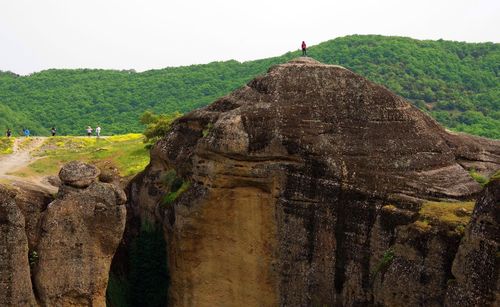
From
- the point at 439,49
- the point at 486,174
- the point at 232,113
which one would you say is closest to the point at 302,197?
the point at 232,113

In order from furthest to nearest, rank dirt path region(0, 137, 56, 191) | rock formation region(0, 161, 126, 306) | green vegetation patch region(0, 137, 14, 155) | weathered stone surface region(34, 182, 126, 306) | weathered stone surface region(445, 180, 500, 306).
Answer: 1. green vegetation patch region(0, 137, 14, 155)
2. dirt path region(0, 137, 56, 191)
3. weathered stone surface region(34, 182, 126, 306)
4. rock formation region(0, 161, 126, 306)
5. weathered stone surface region(445, 180, 500, 306)

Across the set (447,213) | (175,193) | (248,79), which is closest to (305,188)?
(447,213)

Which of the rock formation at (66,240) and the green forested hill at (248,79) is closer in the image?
the rock formation at (66,240)

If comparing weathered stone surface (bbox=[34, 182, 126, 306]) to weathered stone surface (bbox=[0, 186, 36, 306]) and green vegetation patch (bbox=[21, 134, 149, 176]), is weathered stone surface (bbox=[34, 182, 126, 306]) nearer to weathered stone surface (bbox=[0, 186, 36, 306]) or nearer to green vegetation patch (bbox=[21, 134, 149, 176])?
weathered stone surface (bbox=[0, 186, 36, 306])

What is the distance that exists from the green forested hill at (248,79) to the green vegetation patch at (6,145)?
15770mm

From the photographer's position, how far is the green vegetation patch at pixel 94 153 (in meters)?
30.4

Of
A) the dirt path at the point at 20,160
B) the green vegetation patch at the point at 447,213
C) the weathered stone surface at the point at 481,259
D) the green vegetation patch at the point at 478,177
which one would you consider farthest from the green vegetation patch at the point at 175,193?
the weathered stone surface at the point at 481,259

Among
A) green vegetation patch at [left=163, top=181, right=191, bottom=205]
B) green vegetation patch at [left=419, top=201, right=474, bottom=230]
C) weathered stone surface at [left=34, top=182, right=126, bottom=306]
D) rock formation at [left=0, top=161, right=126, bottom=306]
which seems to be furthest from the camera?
green vegetation patch at [left=163, top=181, right=191, bottom=205]

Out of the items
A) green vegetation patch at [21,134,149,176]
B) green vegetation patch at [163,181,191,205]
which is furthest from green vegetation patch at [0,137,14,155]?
green vegetation patch at [163,181,191,205]

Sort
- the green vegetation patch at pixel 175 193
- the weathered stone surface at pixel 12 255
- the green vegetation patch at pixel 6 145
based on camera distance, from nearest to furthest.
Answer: the weathered stone surface at pixel 12 255, the green vegetation patch at pixel 175 193, the green vegetation patch at pixel 6 145

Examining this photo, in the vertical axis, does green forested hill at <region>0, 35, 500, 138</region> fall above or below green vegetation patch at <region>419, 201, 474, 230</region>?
above

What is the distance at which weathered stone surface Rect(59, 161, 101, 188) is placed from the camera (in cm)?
2053

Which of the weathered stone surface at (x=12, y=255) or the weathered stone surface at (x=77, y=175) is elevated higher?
the weathered stone surface at (x=77, y=175)

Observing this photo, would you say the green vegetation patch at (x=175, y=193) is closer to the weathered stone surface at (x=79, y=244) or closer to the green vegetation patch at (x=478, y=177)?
the weathered stone surface at (x=79, y=244)
